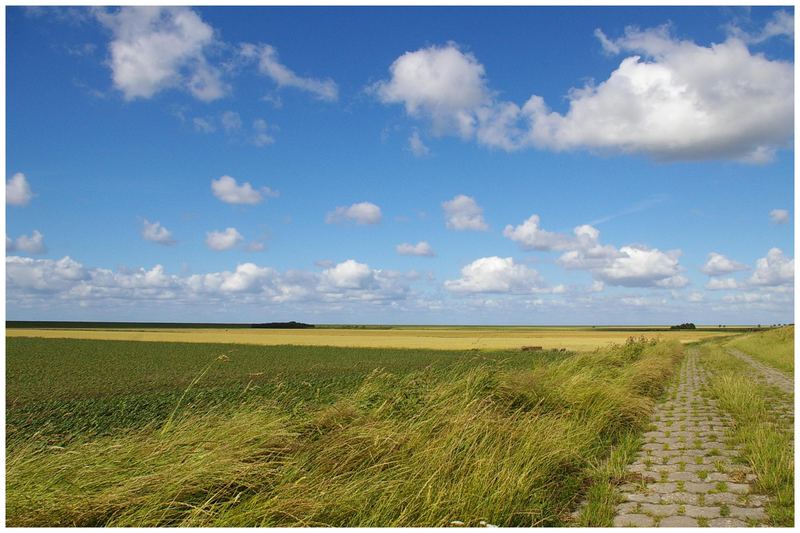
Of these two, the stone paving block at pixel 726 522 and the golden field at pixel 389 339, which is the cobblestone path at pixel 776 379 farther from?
the golden field at pixel 389 339

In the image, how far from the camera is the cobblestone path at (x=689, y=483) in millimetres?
5309

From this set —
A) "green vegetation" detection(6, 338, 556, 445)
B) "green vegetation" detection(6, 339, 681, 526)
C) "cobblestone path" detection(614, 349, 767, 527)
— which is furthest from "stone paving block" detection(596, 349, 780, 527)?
"green vegetation" detection(6, 338, 556, 445)

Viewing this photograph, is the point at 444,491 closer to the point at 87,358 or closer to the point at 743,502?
the point at 743,502

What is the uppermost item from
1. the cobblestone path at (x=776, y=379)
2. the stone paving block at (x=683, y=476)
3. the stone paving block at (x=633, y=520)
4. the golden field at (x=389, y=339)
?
the stone paving block at (x=633, y=520)

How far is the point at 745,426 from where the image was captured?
9266mm

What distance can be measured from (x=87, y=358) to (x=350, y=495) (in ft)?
130

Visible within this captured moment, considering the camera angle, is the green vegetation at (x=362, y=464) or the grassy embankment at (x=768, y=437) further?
the grassy embankment at (x=768, y=437)

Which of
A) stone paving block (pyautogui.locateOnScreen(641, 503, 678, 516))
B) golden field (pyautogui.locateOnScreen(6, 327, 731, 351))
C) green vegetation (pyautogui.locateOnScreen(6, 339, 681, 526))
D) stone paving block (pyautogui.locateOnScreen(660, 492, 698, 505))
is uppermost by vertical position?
green vegetation (pyautogui.locateOnScreen(6, 339, 681, 526))

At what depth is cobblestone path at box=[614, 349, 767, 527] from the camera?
5309 mm

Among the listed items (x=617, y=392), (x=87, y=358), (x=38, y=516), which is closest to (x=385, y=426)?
(x=38, y=516)

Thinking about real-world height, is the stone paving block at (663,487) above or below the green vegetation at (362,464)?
below

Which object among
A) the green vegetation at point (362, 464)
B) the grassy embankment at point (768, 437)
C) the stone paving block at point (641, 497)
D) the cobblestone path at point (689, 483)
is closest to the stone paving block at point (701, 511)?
the cobblestone path at point (689, 483)

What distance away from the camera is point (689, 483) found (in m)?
6.44

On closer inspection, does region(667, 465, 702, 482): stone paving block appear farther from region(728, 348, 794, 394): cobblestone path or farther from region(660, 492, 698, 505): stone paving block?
region(728, 348, 794, 394): cobblestone path
